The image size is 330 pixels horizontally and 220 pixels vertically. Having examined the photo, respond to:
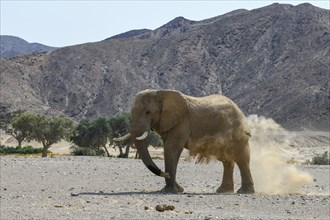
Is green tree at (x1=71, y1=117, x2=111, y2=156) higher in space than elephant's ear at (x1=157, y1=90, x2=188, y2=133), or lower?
lower

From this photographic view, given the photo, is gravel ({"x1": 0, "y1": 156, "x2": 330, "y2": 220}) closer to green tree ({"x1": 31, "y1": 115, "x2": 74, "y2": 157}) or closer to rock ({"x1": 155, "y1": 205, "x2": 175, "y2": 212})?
rock ({"x1": 155, "y1": 205, "x2": 175, "y2": 212})

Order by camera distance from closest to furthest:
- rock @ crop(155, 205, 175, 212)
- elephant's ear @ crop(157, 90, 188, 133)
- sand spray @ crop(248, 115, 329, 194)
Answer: rock @ crop(155, 205, 175, 212) < elephant's ear @ crop(157, 90, 188, 133) < sand spray @ crop(248, 115, 329, 194)

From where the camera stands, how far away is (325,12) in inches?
5300

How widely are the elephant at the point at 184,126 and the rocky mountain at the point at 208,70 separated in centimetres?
7720

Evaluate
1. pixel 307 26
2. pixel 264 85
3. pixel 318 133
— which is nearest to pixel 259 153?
pixel 318 133

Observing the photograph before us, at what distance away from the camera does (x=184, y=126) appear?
58.0ft

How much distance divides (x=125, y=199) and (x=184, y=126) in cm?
375

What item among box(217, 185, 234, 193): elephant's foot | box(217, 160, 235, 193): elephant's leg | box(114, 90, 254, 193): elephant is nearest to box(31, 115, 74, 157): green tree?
box(217, 160, 235, 193): elephant's leg

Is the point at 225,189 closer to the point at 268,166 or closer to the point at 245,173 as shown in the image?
the point at 245,173

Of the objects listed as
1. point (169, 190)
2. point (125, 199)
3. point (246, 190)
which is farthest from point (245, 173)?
point (125, 199)

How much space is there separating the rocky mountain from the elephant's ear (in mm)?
78049

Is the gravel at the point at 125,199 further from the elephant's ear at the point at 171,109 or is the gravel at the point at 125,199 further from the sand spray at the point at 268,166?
the elephant's ear at the point at 171,109

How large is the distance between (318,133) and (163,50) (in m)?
51.3

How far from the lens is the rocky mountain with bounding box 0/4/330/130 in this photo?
10331 centimetres
